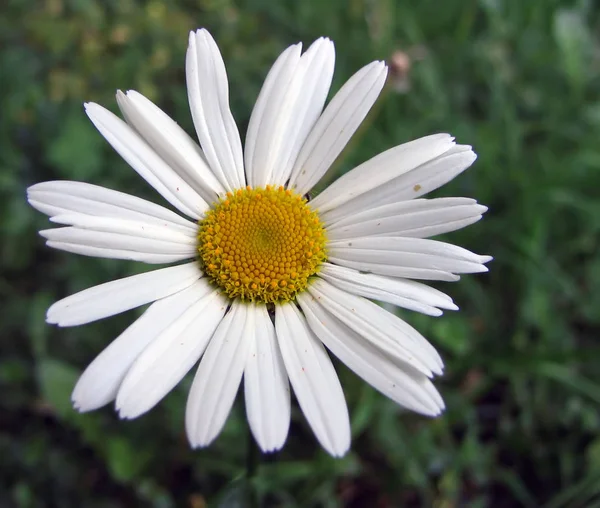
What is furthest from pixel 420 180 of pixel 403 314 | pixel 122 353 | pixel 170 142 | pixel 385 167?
pixel 403 314

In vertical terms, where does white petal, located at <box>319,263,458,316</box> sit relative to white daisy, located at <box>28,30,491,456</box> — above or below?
below

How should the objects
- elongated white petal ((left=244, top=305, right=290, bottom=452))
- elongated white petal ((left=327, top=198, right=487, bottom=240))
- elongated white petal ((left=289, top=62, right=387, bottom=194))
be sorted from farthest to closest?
elongated white petal ((left=289, top=62, right=387, bottom=194)) < elongated white petal ((left=327, top=198, right=487, bottom=240)) < elongated white petal ((left=244, top=305, right=290, bottom=452))

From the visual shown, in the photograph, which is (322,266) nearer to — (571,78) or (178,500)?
(178,500)

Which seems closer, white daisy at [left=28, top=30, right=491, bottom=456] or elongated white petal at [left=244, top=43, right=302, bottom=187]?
white daisy at [left=28, top=30, right=491, bottom=456]

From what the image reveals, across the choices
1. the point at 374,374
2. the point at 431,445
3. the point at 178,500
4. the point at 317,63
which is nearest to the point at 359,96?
the point at 317,63

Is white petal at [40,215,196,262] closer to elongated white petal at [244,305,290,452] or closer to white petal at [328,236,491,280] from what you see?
elongated white petal at [244,305,290,452]

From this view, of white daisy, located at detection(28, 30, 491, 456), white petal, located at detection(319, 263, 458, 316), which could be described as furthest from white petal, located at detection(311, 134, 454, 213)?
white petal, located at detection(319, 263, 458, 316)
